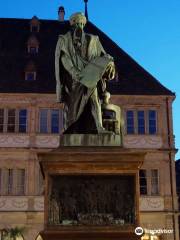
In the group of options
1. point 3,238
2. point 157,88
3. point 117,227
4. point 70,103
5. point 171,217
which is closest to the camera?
point 117,227

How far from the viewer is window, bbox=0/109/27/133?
30.7 m

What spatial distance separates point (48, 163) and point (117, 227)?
1.28m

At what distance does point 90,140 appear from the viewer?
7977 mm

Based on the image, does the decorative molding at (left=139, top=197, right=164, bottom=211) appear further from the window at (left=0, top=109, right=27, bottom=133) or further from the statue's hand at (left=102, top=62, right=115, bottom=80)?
the statue's hand at (left=102, top=62, right=115, bottom=80)

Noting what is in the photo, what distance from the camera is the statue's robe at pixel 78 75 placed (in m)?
8.36

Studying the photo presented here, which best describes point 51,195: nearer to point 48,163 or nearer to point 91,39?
point 48,163

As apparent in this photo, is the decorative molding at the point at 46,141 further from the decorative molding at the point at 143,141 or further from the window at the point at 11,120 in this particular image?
the decorative molding at the point at 143,141

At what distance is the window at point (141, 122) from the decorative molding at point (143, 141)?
301 millimetres

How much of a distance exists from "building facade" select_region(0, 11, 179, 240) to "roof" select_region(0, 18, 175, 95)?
Answer: 6 cm

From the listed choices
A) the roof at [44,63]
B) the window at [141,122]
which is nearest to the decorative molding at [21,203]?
the roof at [44,63]

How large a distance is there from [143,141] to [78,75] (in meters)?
22.7

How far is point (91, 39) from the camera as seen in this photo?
28.6 feet

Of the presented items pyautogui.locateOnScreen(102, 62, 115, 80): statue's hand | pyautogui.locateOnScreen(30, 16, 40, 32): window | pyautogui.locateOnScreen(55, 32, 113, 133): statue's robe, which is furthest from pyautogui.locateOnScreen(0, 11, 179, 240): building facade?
pyautogui.locateOnScreen(102, 62, 115, 80): statue's hand

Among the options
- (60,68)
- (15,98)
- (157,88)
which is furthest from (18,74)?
(60,68)
